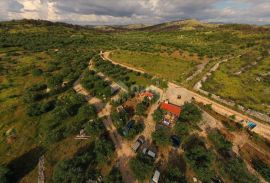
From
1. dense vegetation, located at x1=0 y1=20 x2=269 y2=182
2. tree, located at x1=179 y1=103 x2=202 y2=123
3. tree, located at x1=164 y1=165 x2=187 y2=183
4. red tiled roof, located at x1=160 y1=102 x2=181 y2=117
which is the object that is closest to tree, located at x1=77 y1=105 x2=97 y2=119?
dense vegetation, located at x1=0 y1=20 x2=269 y2=182

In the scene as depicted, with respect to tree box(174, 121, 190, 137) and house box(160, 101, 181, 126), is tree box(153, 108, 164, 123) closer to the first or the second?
house box(160, 101, 181, 126)

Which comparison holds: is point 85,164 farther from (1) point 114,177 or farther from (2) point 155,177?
(2) point 155,177

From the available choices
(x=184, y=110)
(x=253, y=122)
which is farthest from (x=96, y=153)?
(x=253, y=122)

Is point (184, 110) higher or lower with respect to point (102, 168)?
higher

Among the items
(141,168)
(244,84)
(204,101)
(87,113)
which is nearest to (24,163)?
(87,113)

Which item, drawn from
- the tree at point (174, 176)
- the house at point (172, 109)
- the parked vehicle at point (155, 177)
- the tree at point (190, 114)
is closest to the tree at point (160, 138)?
the tree at point (174, 176)

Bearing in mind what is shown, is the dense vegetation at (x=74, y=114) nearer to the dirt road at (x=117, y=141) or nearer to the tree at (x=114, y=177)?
the tree at (x=114, y=177)

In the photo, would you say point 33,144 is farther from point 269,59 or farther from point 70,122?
point 269,59
